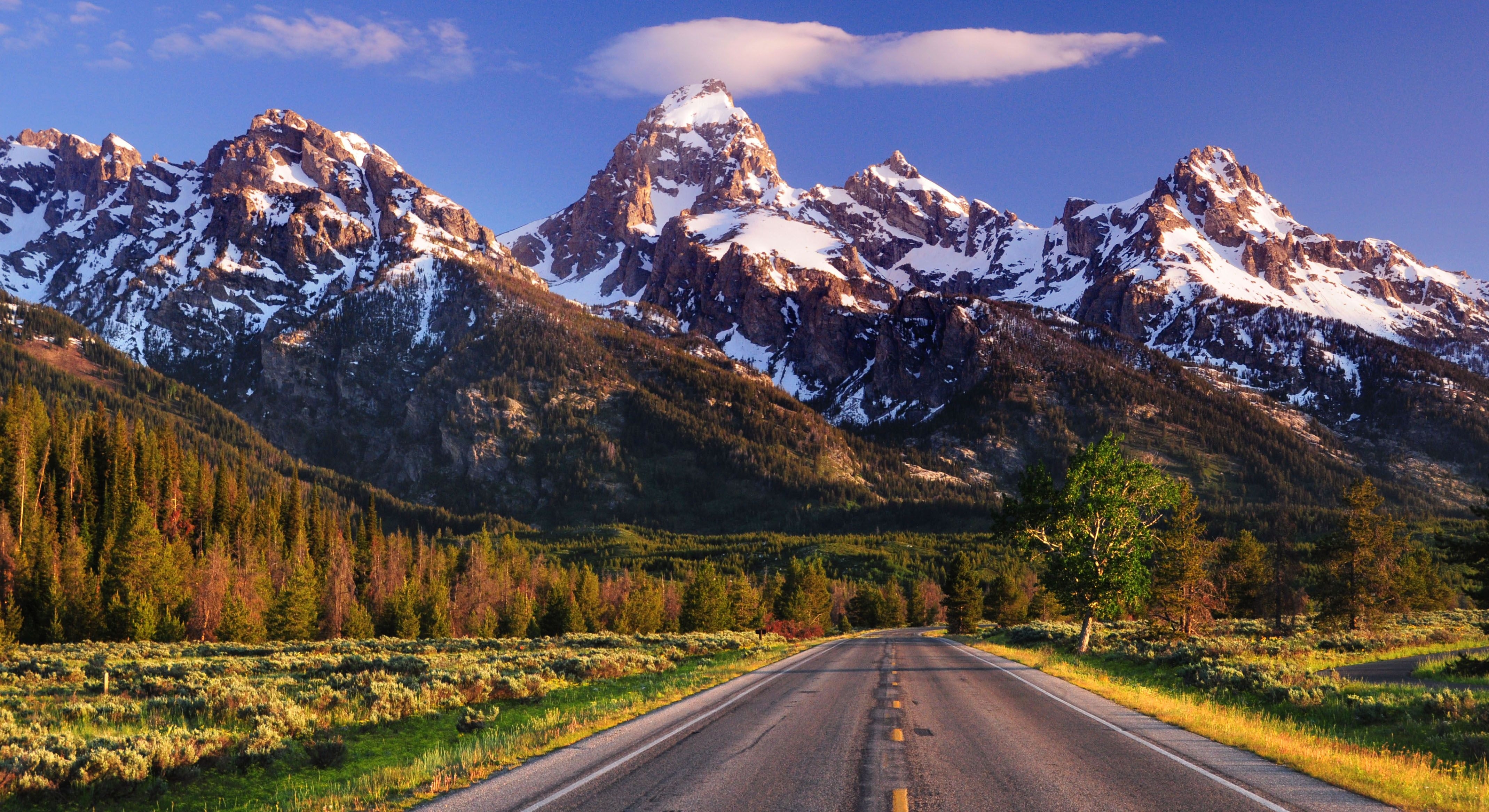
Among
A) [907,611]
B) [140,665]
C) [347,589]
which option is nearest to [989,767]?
[140,665]

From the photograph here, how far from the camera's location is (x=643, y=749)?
15.1 m

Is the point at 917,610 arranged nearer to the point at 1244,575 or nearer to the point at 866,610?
the point at 866,610

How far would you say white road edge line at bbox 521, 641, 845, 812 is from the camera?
37.3 ft

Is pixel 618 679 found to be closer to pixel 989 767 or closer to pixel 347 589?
pixel 989 767

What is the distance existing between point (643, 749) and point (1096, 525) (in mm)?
33666

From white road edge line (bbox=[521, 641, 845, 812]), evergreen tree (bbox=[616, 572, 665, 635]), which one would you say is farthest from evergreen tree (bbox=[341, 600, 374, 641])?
white road edge line (bbox=[521, 641, 845, 812])

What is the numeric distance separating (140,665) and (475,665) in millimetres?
16719

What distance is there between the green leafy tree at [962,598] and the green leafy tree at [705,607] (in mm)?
25881

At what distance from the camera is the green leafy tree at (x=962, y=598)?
97.1 meters

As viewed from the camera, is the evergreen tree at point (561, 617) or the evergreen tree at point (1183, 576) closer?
the evergreen tree at point (1183, 576)

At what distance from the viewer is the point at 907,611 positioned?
148375 mm

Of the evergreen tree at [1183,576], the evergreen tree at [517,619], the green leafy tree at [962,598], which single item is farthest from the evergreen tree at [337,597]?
the evergreen tree at [1183,576]

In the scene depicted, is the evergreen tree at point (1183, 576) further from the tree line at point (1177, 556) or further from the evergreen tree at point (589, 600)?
the evergreen tree at point (589, 600)

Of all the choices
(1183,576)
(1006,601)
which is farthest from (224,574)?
(1006,601)
